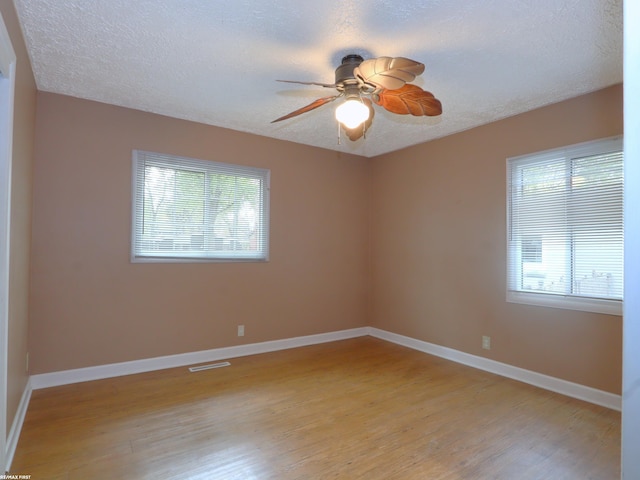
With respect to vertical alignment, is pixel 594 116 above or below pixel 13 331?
above

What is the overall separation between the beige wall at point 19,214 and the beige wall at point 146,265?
27cm

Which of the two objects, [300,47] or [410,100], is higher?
[300,47]

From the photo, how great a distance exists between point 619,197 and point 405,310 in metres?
2.58

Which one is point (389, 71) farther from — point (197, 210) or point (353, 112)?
point (197, 210)

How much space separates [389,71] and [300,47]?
2.59 feet

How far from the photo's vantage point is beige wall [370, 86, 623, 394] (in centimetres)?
300

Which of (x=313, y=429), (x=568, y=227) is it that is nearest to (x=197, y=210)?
(x=313, y=429)

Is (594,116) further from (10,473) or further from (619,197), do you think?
(10,473)

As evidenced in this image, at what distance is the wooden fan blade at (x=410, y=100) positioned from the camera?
86.4 inches

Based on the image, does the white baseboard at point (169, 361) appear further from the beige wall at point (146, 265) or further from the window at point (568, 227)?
the window at point (568, 227)

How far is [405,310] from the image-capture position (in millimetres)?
4664

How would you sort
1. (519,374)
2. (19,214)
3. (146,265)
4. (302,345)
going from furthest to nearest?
1. (302,345)
2. (146,265)
3. (519,374)
4. (19,214)

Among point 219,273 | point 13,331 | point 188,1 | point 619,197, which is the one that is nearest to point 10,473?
point 13,331

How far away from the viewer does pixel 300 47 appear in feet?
7.82
